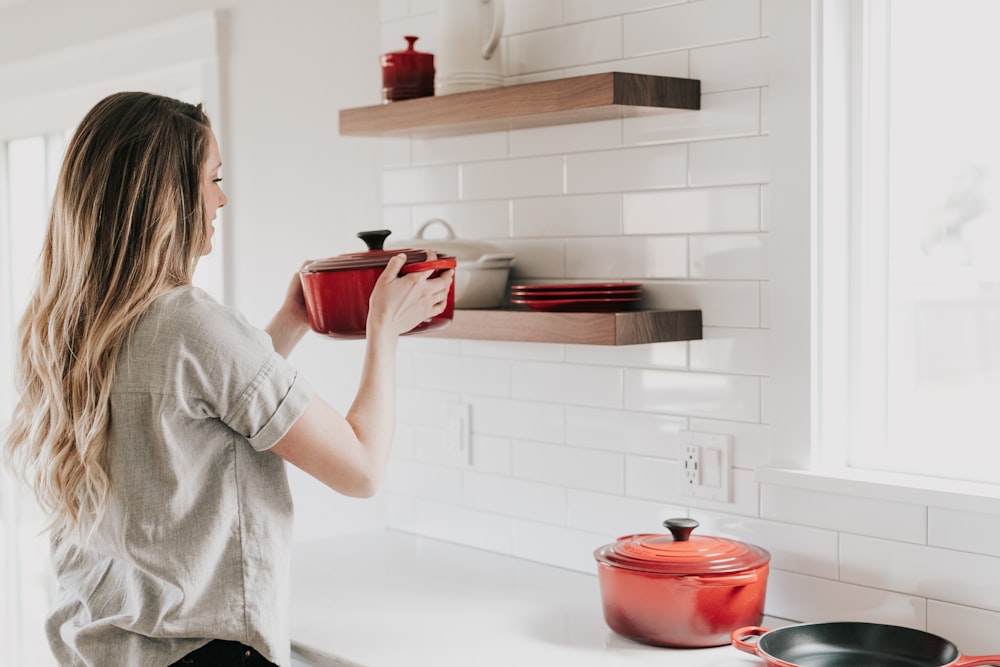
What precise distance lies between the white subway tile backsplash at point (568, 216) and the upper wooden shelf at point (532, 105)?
0.51ft

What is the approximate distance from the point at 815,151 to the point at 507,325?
0.63 m

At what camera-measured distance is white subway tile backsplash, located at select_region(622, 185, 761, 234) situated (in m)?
1.98

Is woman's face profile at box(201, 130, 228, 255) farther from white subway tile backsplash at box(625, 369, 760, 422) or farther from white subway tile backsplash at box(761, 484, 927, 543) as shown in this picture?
white subway tile backsplash at box(761, 484, 927, 543)

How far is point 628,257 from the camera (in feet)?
7.18

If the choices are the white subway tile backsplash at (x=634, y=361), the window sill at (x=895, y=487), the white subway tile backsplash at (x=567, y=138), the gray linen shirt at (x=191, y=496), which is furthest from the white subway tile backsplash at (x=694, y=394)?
the gray linen shirt at (x=191, y=496)

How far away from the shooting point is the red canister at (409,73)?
232 cm

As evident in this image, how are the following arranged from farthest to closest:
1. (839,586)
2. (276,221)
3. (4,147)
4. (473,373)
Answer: (4,147)
(276,221)
(473,373)
(839,586)

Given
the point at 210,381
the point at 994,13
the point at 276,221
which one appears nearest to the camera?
the point at 210,381

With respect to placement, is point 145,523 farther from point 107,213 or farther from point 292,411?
point 107,213

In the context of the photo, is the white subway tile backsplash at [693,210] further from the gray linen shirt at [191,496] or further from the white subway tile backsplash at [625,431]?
the gray linen shirt at [191,496]

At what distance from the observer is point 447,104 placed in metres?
2.19

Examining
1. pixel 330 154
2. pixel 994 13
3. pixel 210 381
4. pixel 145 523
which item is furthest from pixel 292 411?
pixel 330 154

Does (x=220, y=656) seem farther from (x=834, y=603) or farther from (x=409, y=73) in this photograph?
(x=409, y=73)

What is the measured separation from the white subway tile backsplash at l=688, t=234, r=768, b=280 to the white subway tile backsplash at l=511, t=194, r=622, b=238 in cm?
20
